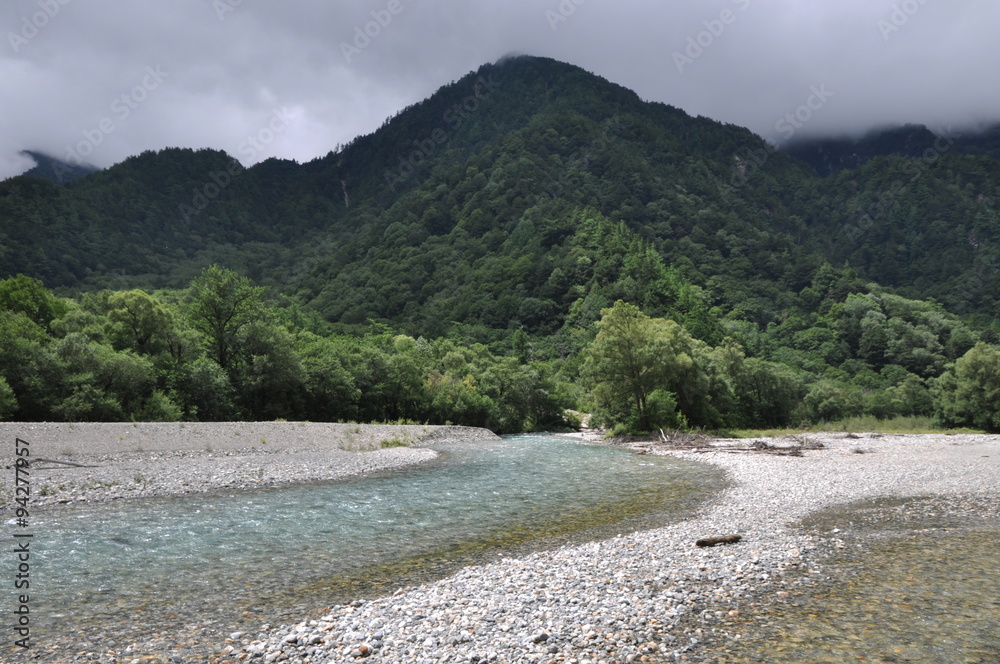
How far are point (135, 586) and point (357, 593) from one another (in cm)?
484

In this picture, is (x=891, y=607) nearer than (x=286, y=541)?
Yes

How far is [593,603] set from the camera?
10.0m

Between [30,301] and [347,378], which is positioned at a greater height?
[30,301]

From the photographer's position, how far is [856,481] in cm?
2419

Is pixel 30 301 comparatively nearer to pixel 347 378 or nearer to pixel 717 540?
pixel 347 378

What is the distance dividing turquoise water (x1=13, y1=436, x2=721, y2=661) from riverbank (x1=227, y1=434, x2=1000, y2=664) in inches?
49.8

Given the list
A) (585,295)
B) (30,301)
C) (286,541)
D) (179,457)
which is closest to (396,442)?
(179,457)

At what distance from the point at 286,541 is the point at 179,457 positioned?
65.2 feet

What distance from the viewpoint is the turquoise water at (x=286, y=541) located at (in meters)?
10.1

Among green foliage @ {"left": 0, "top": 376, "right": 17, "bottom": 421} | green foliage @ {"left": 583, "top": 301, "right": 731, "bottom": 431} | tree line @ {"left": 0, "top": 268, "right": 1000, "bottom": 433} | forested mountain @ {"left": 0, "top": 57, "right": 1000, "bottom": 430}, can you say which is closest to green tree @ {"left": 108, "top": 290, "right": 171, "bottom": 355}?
tree line @ {"left": 0, "top": 268, "right": 1000, "bottom": 433}

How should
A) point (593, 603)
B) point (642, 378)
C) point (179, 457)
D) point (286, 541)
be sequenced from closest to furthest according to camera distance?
point (593, 603) → point (286, 541) → point (179, 457) → point (642, 378)

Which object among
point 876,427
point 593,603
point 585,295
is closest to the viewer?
point 593,603

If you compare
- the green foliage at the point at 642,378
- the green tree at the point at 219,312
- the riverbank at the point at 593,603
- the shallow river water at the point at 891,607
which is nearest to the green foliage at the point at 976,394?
the green foliage at the point at 642,378

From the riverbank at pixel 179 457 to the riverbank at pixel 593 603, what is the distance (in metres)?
16.6
